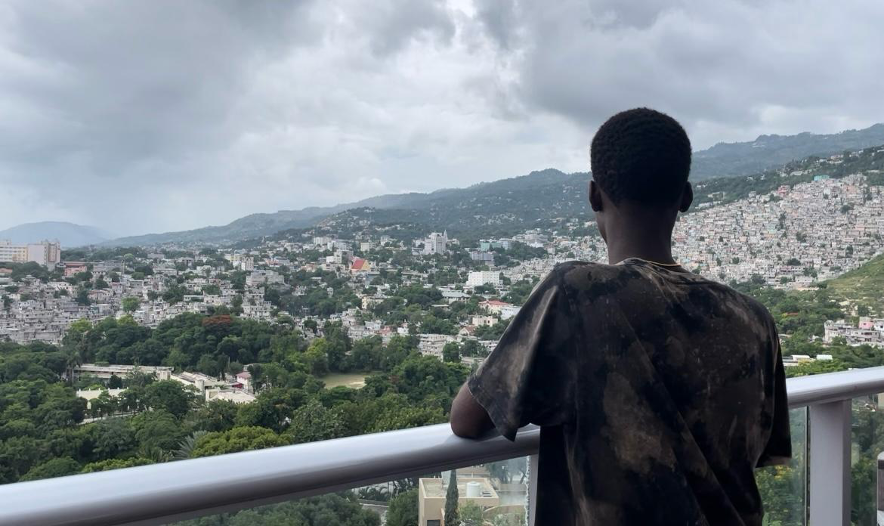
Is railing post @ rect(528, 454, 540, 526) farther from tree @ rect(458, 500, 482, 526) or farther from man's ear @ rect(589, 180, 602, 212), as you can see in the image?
man's ear @ rect(589, 180, 602, 212)

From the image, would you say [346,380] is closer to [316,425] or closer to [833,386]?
[316,425]

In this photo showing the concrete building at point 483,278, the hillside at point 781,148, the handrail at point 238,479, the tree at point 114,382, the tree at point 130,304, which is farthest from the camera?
the hillside at point 781,148

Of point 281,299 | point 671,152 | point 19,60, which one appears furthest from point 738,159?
point 19,60

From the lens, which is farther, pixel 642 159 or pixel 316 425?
pixel 316 425

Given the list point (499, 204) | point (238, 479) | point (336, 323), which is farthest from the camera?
point (499, 204)

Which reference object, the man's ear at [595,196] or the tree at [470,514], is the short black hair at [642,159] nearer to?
the man's ear at [595,196]

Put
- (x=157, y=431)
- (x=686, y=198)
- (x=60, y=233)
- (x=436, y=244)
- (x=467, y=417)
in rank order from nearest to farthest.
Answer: (x=467, y=417) < (x=686, y=198) < (x=157, y=431) < (x=60, y=233) < (x=436, y=244)

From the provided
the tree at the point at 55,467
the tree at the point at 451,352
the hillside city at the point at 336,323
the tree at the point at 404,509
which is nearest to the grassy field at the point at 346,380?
the hillside city at the point at 336,323

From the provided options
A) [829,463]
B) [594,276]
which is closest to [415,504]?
[594,276]
